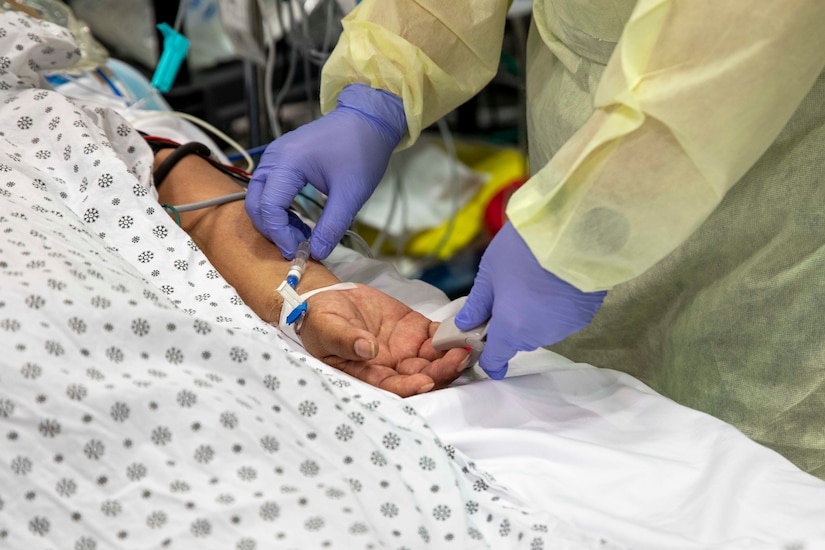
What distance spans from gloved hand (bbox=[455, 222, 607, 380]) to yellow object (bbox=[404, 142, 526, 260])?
4.91 feet

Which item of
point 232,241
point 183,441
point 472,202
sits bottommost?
point 472,202

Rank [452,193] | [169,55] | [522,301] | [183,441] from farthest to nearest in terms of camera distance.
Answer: [452,193] < [169,55] < [522,301] < [183,441]

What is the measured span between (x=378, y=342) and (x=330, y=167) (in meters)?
0.32

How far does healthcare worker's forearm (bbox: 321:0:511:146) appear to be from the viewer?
1277 mm

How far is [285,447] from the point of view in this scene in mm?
781

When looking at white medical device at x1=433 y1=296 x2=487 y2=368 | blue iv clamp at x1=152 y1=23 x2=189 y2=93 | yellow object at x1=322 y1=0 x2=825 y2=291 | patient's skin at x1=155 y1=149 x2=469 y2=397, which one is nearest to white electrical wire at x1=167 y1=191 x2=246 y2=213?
patient's skin at x1=155 y1=149 x2=469 y2=397

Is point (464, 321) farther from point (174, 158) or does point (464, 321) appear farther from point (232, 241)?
point (174, 158)

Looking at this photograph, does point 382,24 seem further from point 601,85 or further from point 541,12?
point 601,85

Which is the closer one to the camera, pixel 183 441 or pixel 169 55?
pixel 183 441

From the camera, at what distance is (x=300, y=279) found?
1.20 meters

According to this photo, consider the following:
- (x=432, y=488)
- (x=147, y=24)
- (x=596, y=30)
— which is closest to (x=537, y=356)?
(x=432, y=488)

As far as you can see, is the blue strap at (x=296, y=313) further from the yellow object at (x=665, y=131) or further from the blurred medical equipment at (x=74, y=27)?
the blurred medical equipment at (x=74, y=27)

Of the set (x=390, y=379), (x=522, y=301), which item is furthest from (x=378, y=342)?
(x=522, y=301)

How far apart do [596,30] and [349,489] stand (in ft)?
2.36
